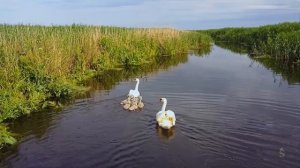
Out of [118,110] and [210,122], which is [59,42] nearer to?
[118,110]

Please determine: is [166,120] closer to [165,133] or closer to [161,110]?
[165,133]

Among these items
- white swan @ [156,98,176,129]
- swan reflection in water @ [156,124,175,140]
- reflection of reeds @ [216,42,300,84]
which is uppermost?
reflection of reeds @ [216,42,300,84]

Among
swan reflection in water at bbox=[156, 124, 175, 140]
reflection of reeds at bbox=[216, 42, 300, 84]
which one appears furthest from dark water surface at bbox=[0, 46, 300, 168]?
reflection of reeds at bbox=[216, 42, 300, 84]

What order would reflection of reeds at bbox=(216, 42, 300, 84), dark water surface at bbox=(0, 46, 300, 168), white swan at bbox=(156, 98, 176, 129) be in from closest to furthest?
dark water surface at bbox=(0, 46, 300, 168) → white swan at bbox=(156, 98, 176, 129) → reflection of reeds at bbox=(216, 42, 300, 84)

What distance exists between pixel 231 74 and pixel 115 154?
1658 centimetres

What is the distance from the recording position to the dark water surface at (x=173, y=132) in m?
10.0

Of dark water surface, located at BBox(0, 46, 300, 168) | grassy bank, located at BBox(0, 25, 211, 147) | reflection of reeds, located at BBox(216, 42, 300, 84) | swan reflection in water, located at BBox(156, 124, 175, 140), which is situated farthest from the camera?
reflection of reeds, located at BBox(216, 42, 300, 84)

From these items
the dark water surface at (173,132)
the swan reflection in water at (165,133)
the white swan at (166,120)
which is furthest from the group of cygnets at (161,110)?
the dark water surface at (173,132)

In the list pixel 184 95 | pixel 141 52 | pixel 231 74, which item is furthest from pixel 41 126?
pixel 141 52

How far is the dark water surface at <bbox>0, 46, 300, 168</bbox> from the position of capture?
10.0 metres

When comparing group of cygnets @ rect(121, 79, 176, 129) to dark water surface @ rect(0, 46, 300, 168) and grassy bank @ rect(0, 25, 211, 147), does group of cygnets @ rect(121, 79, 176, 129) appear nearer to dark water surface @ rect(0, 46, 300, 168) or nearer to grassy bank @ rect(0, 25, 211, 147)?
dark water surface @ rect(0, 46, 300, 168)

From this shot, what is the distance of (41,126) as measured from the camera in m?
13.0

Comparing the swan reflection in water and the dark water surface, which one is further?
the swan reflection in water

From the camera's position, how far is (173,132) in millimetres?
12305
